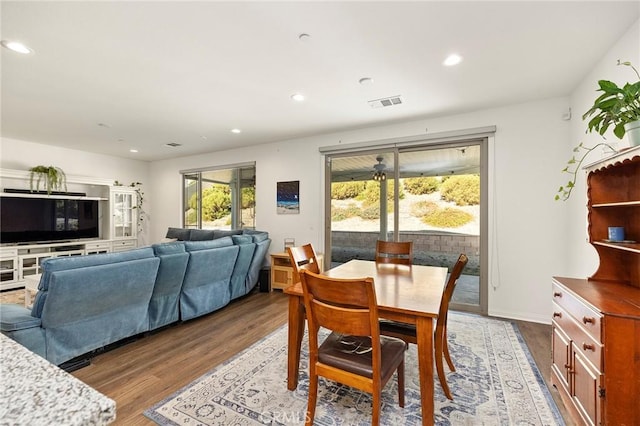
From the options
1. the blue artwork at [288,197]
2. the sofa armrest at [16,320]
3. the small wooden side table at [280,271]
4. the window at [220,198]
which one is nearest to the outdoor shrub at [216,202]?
the window at [220,198]

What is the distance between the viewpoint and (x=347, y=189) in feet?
16.6

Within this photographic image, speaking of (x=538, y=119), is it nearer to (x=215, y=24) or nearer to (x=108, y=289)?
(x=215, y=24)

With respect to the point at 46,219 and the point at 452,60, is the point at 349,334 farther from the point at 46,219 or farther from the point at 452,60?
the point at 46,219

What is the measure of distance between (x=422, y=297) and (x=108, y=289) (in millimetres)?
2485

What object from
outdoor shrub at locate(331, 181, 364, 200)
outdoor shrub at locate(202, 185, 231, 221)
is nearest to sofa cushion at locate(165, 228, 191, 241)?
outdoor shrub at locate(202, 185, 231, 221)

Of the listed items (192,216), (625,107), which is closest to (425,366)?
(625,107)

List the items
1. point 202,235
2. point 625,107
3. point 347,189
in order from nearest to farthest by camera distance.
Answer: point 625,107, point 347,189, point 202,235

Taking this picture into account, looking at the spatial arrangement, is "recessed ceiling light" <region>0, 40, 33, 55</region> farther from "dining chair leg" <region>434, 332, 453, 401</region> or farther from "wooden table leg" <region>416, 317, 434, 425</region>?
"dining chair leg" <region>434, 332, 453, 401</region>

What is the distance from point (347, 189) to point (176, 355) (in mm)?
3460

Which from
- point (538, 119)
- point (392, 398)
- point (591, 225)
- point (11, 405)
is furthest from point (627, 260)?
point (11, 405)

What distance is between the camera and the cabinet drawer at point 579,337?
1467mm

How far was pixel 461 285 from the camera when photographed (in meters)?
4.93

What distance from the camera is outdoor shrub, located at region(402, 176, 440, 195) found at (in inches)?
206

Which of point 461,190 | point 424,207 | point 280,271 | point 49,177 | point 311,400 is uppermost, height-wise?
point 49,177
